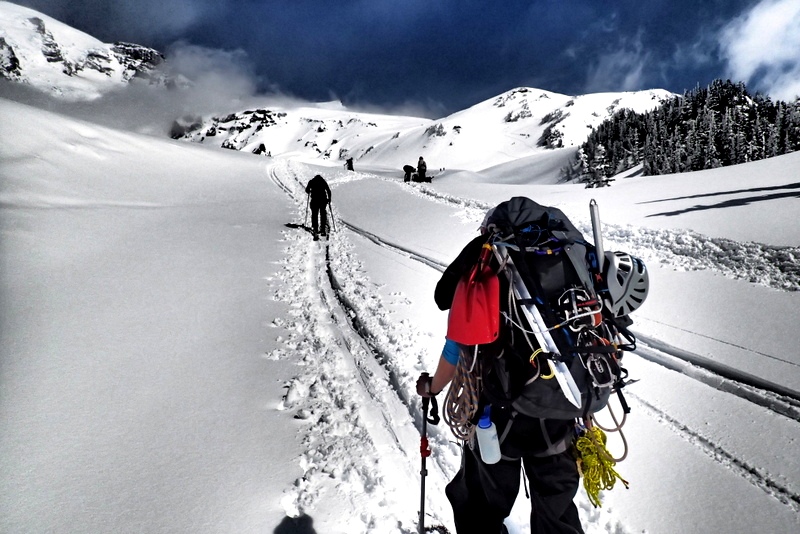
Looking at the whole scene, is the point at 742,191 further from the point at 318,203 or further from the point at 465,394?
the point at 465,394

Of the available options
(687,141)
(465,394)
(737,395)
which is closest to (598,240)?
(465,394)

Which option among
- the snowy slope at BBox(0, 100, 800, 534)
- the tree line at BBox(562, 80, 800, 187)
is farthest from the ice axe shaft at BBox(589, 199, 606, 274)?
the tree line at BBox(562, 80, 800, 187)

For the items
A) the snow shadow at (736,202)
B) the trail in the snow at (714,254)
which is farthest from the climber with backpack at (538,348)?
the snow shadow at (736,202)

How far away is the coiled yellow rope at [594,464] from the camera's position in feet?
6.31

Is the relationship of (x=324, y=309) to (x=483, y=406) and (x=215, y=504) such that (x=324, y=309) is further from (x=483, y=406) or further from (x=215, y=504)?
(x=483, y=406)

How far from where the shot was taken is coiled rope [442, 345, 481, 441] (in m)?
1.98

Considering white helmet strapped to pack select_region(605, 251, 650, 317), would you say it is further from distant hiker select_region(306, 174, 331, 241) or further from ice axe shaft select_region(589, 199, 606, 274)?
distant hiker select_region(306, 174, 331, 241)

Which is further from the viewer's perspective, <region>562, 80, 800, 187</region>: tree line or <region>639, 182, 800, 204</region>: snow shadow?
<region>562, 80, 800, 187</region>: tree line

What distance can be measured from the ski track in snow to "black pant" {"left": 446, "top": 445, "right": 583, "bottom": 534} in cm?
81

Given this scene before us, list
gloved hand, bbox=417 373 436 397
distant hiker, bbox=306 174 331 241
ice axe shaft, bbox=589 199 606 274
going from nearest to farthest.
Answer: ice axe shaft, bbox=589 199 606 274
gloved hand, bbox=417 373 436 397
distant hiker, bbox=306 174 331 241

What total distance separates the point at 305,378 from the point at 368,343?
116cm

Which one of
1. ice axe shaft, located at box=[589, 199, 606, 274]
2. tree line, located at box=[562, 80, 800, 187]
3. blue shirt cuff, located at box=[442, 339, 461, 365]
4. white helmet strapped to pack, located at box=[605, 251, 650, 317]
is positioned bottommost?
blue shirt cuff, located at box=[442, 339, 461, 365]

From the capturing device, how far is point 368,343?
546 cm

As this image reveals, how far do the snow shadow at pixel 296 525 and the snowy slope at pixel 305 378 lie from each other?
0.04 ft
